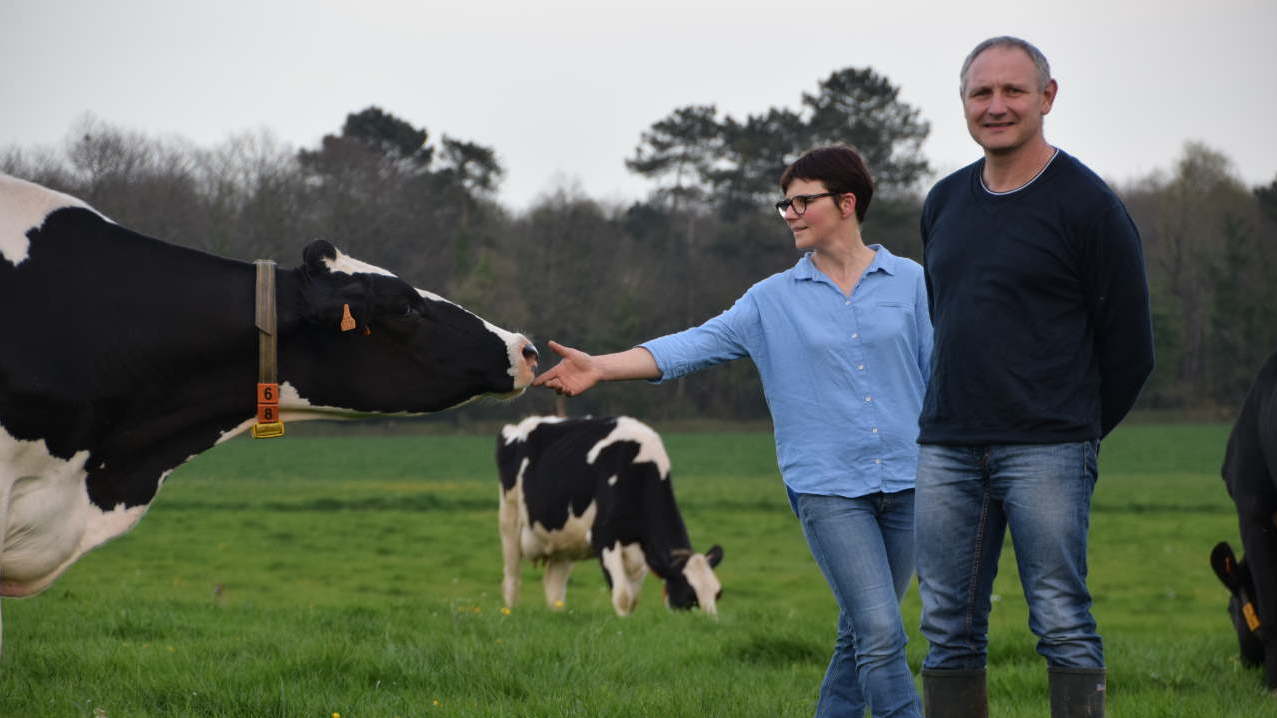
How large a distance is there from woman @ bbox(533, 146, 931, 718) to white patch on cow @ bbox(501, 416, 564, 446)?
11.0 meters

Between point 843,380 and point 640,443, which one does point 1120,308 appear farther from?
point 640,443

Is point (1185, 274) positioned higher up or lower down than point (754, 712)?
higher up

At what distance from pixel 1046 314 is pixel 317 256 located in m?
2.44

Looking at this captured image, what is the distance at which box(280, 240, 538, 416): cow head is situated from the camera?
475 centimetres

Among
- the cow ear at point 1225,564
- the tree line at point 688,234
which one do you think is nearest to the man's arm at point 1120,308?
the cow ear at point 1225,564

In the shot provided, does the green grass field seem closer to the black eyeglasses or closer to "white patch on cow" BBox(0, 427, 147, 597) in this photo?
"white patch on cow" BBox(0, 427, 147, 597)

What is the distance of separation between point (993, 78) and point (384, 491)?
28.4 meters

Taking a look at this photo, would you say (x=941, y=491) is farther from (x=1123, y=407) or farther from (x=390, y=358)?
(x=390, y=358)

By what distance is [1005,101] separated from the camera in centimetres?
407

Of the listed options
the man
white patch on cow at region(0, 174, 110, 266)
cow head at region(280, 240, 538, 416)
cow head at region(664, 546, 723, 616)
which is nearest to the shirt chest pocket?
the man

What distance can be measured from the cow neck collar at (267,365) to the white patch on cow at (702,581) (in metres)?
8.54

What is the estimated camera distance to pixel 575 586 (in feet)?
57.4

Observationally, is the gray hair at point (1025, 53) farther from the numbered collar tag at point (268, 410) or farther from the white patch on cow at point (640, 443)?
the white patch on cow at point (640, 443)

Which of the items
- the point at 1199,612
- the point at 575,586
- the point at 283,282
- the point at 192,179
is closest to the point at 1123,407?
the point at 283,282
